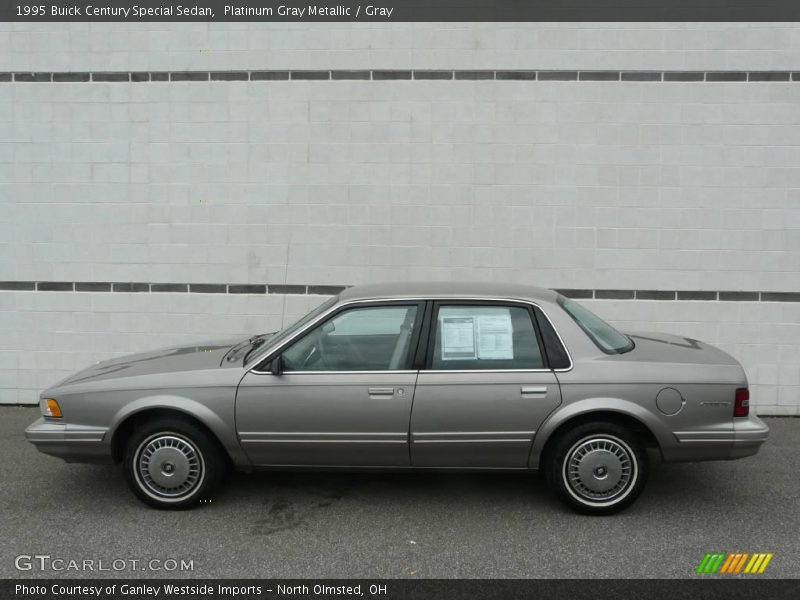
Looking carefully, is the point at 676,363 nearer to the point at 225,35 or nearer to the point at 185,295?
the point at 185,295

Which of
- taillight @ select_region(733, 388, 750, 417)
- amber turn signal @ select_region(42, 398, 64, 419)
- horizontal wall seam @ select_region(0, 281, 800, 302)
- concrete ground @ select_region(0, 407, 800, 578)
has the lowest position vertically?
concrete ground @ select_region(0, 407, 800, 578)

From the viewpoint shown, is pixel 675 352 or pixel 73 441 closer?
pixel 73 441

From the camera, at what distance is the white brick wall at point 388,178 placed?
7270 millimetres

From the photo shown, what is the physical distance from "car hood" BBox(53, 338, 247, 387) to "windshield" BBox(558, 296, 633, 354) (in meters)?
2.41

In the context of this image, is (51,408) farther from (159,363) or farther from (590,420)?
(590,420)

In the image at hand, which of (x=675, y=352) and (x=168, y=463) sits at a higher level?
(x=675, y=352)

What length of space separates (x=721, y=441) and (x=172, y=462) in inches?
136

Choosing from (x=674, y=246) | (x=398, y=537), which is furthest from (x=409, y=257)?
(x=398, y=537)

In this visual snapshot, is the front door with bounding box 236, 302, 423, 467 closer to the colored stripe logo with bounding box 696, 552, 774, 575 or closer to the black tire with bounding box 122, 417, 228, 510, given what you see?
the black tire with bounding box 122, 417, 228, 510

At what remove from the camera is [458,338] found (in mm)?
4820


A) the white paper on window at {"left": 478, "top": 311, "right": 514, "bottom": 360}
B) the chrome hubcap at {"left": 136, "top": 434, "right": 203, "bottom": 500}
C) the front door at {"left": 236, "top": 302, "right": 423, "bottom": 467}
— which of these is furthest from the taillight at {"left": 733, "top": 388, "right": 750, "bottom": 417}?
the chrome hubcap at {"left": 136, "top": 434, "right": 203, "bottom": 500}

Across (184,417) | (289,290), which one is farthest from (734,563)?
(289,290)

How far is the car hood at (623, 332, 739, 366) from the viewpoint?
485 centimetres
